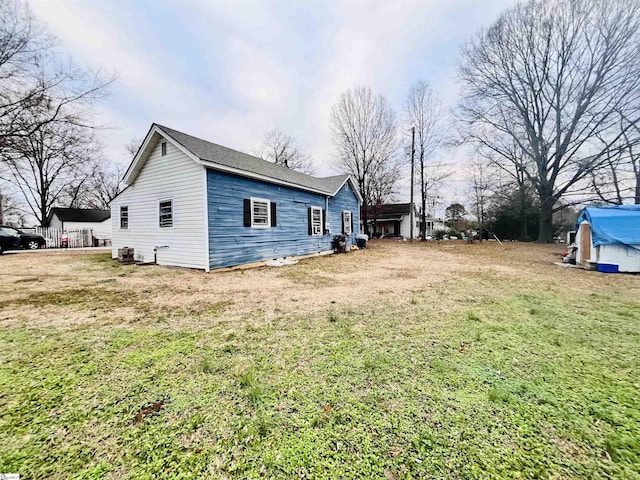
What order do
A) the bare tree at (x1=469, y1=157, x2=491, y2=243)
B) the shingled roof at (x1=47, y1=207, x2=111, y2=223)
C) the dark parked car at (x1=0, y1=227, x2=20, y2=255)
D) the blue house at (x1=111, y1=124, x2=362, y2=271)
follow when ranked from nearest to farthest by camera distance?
the blue house at (x1=111, y1=124, x2=362, y2=271), the dark parked car at (x1=0, y1=227, x2=20, y2=255), the bare tree at (x1=469, y1=157, x2=491, y2=243), the shingled roof at (x1=47, y1=207, x2=111, y2=223)

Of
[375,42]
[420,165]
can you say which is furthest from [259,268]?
[420,165]

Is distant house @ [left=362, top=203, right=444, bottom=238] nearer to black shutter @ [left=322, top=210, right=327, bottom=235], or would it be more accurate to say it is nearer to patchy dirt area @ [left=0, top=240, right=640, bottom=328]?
black shutter @ [left=322, top=210, right=327, bottom=235]

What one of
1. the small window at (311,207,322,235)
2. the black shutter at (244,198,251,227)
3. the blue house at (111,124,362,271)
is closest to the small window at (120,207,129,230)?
the blue house at (111,124,362,271)

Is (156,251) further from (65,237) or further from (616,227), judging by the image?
(65,237)

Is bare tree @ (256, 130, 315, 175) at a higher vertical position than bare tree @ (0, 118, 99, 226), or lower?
higher

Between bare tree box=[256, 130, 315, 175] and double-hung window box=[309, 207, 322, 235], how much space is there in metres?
15.6

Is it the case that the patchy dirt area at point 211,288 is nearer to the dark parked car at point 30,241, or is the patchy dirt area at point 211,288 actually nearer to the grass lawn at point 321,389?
the grass lawn at point 321,389

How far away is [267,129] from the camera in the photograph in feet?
86.6

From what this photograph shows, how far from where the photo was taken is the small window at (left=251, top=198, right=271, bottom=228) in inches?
361

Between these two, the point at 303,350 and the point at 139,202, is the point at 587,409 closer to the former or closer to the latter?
the point at 303,350

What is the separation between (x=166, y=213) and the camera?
889 cm

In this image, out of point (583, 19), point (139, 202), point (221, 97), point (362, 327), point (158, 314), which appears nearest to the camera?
point (362, 327)

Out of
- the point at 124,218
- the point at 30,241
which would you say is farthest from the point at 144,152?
the point at 30,241

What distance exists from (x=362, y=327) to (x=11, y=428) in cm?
328
